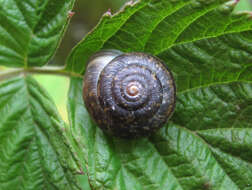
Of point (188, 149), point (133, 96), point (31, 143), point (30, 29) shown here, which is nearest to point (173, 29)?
point (133, 96)

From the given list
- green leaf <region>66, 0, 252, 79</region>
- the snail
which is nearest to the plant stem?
green leaf <region>66, 0, 252, 79</region>

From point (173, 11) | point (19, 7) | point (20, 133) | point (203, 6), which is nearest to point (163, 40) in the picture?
point (173, 11)

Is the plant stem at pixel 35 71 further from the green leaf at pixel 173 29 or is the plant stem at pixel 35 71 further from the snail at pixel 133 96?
the snail at pixel 133 96

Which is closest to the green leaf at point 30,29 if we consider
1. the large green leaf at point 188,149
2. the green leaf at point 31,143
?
the green leaf at point 31,143

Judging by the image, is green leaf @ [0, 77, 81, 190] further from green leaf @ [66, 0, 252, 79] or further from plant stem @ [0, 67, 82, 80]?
green leaf @ [66, 0, 252, 79]

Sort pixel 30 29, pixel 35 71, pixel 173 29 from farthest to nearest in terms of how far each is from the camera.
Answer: pixel 35 71
pixel 30 29
pixel 173 29

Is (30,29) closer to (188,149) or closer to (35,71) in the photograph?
(35,71)

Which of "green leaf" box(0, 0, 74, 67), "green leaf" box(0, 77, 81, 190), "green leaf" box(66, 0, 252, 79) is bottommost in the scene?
"green leaf" box(0, 77, 81, 190)
